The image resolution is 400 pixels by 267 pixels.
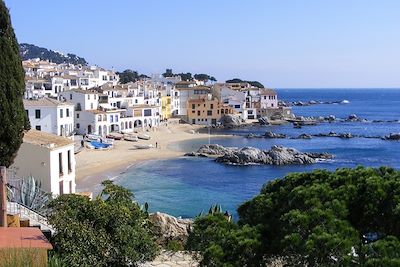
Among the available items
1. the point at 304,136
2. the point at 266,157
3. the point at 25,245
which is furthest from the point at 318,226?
the point at 304,136

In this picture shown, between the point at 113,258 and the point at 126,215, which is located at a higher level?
the point at 126,215

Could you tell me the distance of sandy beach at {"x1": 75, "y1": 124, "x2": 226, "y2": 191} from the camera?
160ft

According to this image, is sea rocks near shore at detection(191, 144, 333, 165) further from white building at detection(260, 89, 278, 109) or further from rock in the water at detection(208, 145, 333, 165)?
white building at detection(260, 89, 278, 109)

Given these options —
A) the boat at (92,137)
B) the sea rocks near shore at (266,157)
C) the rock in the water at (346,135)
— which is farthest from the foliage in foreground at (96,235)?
the rock in the water at (346,135)

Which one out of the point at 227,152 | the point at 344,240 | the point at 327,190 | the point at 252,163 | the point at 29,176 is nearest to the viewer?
the point at 344,240

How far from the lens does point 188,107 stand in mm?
100812

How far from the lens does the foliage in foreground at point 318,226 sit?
8023 mm

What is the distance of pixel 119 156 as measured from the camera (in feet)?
200

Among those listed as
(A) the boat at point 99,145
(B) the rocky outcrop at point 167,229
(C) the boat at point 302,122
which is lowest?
(A) the boat at point 99,145

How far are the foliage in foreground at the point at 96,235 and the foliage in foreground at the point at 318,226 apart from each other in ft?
9.56

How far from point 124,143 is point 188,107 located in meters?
31.1

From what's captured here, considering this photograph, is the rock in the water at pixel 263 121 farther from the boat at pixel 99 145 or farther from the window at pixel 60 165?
the window at pixel 60 165

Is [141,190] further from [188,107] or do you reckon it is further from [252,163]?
Result: [188,107]

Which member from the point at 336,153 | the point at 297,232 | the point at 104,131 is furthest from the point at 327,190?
the point at 104,131
